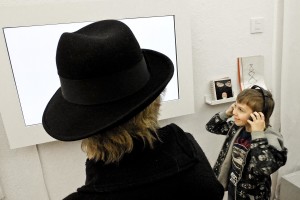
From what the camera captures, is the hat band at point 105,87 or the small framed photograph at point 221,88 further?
the small framed photograph at point 221,88

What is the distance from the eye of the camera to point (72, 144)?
1.39m

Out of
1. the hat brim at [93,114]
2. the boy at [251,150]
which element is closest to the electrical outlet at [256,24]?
the boy at [251,150]

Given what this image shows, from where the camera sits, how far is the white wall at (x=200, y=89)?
4.43 ft

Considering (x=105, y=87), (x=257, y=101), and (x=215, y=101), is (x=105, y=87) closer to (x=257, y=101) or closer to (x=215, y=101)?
(x=257, y=101)

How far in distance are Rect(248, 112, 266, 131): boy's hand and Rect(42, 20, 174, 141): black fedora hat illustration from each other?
0.69 metres

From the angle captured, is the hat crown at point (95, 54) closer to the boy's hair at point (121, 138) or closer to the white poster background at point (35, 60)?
the boy's hair at point (121, 138)

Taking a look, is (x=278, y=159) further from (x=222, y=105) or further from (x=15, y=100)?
(x=15, y=100)

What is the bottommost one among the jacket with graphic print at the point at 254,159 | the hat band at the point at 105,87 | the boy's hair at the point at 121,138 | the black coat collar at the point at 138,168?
the jacket with graphic print at the point at 254,159

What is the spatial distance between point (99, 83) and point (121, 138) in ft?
0.41

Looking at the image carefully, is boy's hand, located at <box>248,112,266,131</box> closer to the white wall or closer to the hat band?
the white wall

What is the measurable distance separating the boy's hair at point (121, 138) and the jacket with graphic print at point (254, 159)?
70 centimetres

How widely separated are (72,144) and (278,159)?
936 millimetres

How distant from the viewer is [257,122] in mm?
1195

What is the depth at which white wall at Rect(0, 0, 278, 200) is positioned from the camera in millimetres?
1352
